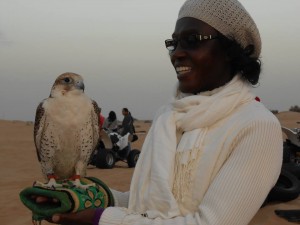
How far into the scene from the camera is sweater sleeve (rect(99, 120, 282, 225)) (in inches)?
63.2

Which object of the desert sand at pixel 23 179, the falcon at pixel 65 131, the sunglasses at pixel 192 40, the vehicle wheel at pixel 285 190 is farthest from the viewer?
the vehicle wheel at pixel 285 190

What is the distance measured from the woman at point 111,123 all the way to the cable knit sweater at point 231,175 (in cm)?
1130

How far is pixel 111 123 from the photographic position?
1317 centimetres

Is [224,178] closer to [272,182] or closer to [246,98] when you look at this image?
[272,182]

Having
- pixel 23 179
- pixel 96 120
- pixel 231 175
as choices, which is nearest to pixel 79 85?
pixel 96 120

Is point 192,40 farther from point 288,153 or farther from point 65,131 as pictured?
point 288,153

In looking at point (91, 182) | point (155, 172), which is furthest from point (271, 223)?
point (155, 172)

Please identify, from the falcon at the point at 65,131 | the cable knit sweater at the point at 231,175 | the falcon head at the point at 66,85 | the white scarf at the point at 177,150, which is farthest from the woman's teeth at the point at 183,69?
the falcon head at the point at 66,85

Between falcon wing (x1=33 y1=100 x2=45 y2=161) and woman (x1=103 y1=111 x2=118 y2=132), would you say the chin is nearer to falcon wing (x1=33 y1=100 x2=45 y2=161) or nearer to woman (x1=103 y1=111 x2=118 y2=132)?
falcon wing (x1=33 y1=100 x2=45 y2=161)

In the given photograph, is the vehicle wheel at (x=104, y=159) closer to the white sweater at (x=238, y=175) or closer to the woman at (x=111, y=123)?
the woman at (x=111, y=123)

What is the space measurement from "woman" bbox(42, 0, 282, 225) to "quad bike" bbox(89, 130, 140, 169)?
9.67m

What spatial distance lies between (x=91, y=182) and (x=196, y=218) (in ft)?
2.32

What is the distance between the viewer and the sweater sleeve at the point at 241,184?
160 centimetres

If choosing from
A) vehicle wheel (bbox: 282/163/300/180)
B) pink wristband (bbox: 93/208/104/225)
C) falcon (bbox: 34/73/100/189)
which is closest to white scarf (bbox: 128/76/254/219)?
pink wristband (bbox: 93/208/104/225)
